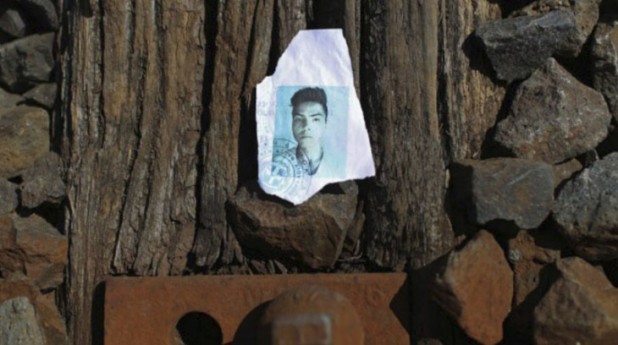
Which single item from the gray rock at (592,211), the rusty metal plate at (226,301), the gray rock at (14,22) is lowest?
the rusty metal plate at (226,301)

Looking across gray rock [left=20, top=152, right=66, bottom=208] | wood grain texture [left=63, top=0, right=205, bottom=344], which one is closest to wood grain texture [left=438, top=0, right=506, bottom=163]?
wood grain texture [left=63, top=0, right=205, bottom=344]

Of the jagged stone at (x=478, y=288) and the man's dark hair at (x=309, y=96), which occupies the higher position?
the man's dark hair at (x=309, y=96)

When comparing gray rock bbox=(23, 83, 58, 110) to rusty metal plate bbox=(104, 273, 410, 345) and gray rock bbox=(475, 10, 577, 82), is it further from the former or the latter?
gray rock bbox=(475, 10, 577, 82)

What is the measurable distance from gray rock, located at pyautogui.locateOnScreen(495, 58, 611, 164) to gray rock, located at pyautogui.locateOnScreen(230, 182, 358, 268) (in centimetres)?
42

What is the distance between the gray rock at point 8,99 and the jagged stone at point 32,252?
0.39m

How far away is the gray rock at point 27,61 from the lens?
2.97 meters

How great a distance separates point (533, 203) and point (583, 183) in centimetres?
13

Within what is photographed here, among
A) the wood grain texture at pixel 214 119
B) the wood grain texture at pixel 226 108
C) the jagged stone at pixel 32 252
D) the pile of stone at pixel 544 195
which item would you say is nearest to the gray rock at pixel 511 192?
the pile of stone at pixel 544 195

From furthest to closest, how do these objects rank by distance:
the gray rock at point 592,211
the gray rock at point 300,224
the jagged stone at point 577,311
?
1. the gray rock at point 300,224
2. the gray rock at point 592,211
3. the jagged stone at point 577,311

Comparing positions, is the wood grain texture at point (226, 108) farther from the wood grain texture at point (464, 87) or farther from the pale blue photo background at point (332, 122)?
the wood grain texture at point (464, 87)

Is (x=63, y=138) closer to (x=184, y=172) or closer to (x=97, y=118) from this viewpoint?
(x=97, y=118)

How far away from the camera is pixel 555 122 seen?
2.61 meters

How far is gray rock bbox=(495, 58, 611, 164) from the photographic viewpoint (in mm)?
2607

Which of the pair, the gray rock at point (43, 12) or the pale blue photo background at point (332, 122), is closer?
the pale blue photo background at point (332, 122)
